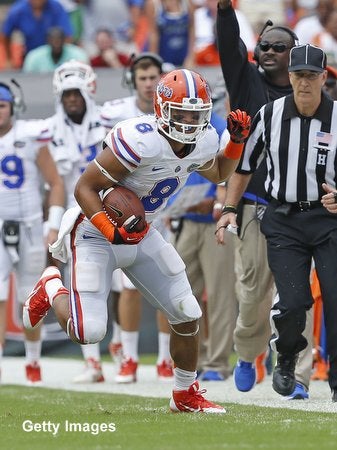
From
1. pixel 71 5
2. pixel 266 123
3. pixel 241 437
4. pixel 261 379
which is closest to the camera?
pixel 241 437

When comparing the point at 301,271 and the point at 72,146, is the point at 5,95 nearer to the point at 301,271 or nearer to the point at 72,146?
the point at 72,146

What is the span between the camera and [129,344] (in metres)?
9.15

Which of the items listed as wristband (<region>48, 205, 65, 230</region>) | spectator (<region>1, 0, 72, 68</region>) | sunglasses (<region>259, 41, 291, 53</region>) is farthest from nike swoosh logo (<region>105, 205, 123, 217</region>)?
spectator (<region>1, 0, 72, 68</region>)

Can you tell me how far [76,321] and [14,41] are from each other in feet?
25.5

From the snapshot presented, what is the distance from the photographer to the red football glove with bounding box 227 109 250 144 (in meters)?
6.43

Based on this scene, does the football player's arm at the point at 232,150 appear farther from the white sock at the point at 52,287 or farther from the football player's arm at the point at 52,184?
the football player's arm at the point at 52,184

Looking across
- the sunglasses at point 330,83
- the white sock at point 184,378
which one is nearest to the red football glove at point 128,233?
the white sock at point 184,378

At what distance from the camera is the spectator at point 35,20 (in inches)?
514

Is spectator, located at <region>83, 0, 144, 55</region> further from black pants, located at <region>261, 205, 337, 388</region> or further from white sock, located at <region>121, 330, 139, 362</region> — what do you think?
black pants, located at <region>261, 205, 337, 388</region>

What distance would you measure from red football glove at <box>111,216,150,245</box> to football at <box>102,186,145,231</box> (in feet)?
0.06

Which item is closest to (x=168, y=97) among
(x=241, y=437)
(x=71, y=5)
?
(x=241, y=437)

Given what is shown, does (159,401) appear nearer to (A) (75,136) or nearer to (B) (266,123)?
(B) (266,123)

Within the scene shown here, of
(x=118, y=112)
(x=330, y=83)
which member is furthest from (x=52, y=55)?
(x=330, y=83)

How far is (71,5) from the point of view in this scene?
599 inches
